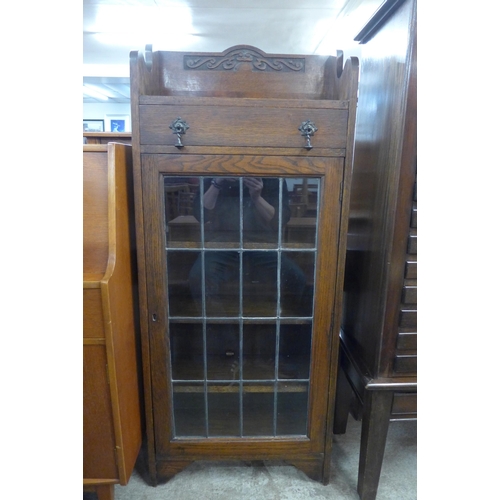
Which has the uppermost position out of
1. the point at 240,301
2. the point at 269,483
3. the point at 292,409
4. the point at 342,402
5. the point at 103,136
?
the point at 103,136

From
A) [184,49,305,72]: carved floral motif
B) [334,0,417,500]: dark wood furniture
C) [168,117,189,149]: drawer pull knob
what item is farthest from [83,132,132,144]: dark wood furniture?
[334,0,417,500]: dark wood furniture

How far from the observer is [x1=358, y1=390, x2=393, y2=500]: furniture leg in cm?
102

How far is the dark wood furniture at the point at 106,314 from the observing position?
0.90 m

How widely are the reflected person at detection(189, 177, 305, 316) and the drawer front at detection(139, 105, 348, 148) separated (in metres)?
0.11

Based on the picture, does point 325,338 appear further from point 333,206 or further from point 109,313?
point 109,313

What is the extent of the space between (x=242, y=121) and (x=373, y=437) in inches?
40.0

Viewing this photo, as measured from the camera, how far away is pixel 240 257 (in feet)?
3.43

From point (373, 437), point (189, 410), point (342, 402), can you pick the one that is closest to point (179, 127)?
point (189, 410)

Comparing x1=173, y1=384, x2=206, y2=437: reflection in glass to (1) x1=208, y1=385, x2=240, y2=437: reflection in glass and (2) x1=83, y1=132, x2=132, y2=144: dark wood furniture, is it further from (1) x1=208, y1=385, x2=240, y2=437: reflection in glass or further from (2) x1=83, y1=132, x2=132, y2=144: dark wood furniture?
(2) x1=83, y1=132, x2=132, y2=144: dark wood furniture

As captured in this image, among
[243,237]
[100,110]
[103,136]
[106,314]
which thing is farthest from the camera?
[100,110]

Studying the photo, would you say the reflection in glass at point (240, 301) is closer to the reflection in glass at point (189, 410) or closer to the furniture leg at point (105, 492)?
the reflection in glass at point (189, 410)

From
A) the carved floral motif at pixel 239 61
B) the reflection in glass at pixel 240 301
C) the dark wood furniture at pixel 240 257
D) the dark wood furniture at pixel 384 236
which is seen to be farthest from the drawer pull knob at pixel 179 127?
the dark wood furniture at pixel 384 236

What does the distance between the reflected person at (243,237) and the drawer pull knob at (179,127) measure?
0.46ft

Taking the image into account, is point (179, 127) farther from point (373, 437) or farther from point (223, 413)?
point (373, 437)
